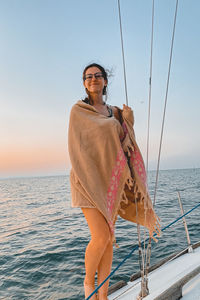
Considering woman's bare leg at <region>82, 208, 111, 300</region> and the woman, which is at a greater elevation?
the woman

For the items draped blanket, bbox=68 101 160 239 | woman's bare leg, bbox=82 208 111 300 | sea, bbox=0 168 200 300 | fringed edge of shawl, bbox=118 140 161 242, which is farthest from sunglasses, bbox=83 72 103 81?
sea, bbox=0 168 200 300

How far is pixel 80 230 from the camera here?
6.65m

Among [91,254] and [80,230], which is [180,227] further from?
[91,254]

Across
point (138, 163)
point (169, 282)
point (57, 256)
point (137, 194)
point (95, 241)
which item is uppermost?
point (138, 163)

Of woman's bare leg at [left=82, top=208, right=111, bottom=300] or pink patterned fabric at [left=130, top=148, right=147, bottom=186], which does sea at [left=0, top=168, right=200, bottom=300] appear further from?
pink patterned fabric at [left=130, top=148, right=147, bottom=186]

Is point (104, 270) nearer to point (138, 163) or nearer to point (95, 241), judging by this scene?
point (95, 241)

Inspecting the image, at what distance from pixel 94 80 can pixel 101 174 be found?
2.42 ft

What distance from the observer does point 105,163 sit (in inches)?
62.1

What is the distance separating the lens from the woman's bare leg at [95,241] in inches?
56.6

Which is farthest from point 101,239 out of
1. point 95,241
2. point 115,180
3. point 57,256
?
point 57,256

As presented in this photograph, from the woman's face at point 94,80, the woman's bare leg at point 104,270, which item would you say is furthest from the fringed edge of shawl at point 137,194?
the woman's face at point 94,80

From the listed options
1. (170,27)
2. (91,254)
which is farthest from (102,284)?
(170,27)

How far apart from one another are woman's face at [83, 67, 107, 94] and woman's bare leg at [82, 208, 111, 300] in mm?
930

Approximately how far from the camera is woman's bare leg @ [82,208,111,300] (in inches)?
56.6
